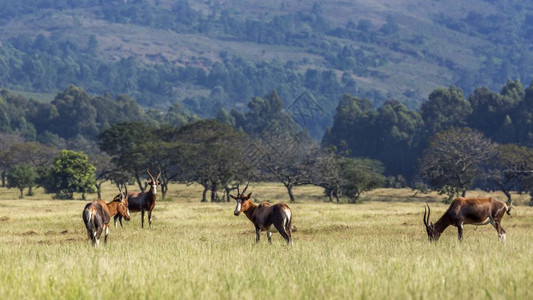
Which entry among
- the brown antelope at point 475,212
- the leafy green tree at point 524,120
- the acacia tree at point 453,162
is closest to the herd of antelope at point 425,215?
the brown antelope at point 475,212

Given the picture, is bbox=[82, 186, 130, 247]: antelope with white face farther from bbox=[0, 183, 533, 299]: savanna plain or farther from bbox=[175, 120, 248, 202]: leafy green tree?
bbox=[175, 120, 248, 202]: leafy green tree

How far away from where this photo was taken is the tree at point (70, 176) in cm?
8219

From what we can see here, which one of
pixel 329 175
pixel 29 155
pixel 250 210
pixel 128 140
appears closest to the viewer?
pixel 250 210

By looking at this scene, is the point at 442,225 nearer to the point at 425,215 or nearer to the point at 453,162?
the point at 425,215

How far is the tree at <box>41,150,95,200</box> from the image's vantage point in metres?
82.2

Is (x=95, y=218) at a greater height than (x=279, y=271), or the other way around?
(x=279, y=271)

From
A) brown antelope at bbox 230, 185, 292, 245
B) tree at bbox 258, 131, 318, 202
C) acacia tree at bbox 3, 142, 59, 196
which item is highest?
brown antelope at bbox 230, 185, 292, 245

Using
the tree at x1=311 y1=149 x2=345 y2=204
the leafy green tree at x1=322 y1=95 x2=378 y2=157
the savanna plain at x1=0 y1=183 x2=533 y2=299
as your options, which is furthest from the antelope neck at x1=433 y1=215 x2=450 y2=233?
the leafy green tree at x1=322 y1=95 x2=378 y2=157

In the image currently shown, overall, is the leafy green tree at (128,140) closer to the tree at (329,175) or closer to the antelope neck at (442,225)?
the tree at (329,175)

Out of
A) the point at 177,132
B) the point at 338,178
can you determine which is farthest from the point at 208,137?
the point at 338,178

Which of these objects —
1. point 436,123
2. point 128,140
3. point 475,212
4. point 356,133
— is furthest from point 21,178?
point 356,133

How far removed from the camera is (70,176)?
82375 mm

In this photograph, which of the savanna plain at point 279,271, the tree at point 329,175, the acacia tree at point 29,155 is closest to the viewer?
the savanna plain at point 279,271

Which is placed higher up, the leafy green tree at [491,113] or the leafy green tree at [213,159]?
the leafy green tree at [213,159]
